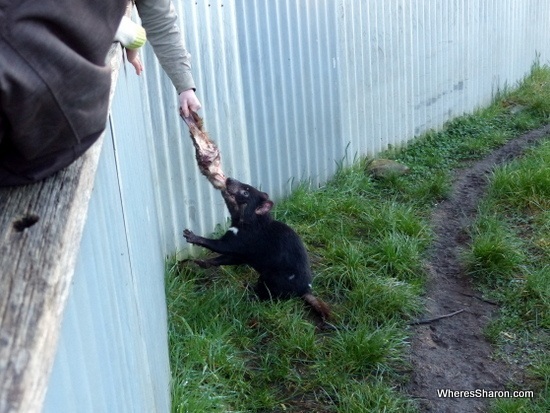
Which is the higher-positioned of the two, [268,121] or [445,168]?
[268,121]

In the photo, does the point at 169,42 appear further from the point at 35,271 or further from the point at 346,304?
the point at 35,271

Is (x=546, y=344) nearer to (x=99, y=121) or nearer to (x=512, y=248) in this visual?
(x=512, y=248)

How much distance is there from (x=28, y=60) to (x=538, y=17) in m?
9.49

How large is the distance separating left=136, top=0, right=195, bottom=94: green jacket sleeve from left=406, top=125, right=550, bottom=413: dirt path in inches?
70.0

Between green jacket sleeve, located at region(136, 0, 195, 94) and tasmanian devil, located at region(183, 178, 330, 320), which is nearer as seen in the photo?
green jacket sleeve, located at region(136, 0, 195, 94)

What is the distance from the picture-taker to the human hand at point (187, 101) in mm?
3539

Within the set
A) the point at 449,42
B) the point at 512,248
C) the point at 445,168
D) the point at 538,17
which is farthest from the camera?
the point at 538,17

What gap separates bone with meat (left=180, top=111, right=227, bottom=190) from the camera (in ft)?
12.5

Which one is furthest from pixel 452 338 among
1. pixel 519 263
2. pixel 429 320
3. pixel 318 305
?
pixel 519 263

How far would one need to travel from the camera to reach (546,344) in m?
3.70

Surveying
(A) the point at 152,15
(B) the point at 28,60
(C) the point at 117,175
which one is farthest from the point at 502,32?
(B) the point at 28,60

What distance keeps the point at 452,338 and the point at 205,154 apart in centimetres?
164

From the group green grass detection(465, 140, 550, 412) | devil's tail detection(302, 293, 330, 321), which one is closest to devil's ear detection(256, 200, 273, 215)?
devil's tail detection(302, 293, 330, 321)

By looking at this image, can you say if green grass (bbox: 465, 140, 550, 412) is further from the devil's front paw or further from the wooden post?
the wooden post
